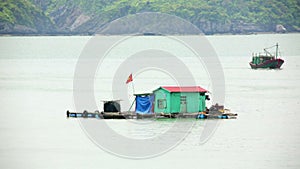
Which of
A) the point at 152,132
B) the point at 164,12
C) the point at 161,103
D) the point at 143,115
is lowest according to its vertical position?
the point at 152,132

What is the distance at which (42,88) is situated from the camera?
167 ft

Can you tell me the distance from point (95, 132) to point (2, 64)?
47146 millimetres

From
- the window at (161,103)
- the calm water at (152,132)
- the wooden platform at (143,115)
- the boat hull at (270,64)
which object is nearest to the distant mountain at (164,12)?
the boat hull at (270,64)

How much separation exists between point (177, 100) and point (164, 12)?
426 feet

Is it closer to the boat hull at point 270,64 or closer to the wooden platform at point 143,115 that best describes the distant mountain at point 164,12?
the boat hull at point 270,64

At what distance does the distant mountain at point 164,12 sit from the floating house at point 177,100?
124m

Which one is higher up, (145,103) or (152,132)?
(145,103)

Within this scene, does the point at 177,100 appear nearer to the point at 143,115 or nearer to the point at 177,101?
the point at 177,101

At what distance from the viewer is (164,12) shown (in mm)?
163500

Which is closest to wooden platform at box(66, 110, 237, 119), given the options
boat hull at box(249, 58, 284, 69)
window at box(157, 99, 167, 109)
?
window at box(157, 99, 167, 109)

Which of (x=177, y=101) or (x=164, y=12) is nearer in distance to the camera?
(x=177, y=101)

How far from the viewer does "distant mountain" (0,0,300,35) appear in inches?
6378

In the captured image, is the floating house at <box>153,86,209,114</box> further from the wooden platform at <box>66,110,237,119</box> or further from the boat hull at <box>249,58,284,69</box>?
the boat hull at <box>249,58,284,69</box>

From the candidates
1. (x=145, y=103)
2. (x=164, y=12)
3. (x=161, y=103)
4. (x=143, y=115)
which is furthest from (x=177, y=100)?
(x=164, y=12)
